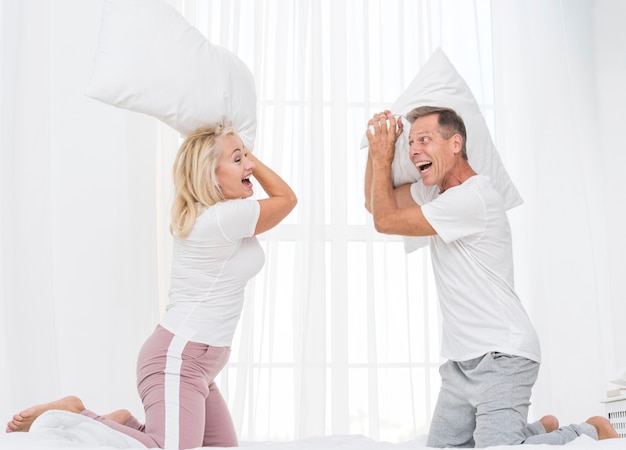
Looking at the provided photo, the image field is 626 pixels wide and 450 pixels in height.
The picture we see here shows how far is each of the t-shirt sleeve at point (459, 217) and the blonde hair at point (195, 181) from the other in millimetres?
547

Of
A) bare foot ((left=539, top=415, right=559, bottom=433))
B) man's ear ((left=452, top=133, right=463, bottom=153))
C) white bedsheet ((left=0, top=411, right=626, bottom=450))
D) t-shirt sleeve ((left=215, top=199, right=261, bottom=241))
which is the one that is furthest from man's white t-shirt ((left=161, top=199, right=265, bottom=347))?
bare foot ((left=539, top=415, right=559, bottom=433))

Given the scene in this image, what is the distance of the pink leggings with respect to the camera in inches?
62.8

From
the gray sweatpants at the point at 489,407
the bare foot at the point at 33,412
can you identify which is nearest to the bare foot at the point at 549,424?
the gray sweatpants at the point at 489,407

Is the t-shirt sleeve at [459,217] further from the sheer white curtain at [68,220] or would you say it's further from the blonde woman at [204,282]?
the sheer white curtain at [68,220]

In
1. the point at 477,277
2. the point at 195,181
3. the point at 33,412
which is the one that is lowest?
the point at 33,412

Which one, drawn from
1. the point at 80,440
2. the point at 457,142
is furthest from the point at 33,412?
the point at 457,142

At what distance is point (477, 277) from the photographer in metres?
1.72

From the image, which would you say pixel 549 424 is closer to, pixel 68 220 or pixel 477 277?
pixel 477 277

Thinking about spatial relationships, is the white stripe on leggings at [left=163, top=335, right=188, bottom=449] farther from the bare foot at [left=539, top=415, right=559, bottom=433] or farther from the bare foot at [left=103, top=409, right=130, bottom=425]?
the bare foot at [left=539, top=415, right=559, bottom=433]

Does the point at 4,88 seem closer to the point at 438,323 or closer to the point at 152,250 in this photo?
the point at 152,250

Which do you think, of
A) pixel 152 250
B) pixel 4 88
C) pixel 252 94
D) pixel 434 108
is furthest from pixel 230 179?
pixel 4 88

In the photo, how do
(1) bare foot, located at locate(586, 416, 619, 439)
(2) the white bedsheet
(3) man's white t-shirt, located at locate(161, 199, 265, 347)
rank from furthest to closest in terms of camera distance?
(3) man's white t-shirt, located at locate(161, 199, 265, 347)
(1) bare foot, located at locate(586, 416, 619, 439)
(2) the white bedsheet

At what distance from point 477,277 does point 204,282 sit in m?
0.65

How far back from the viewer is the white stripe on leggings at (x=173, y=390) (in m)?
1.58
